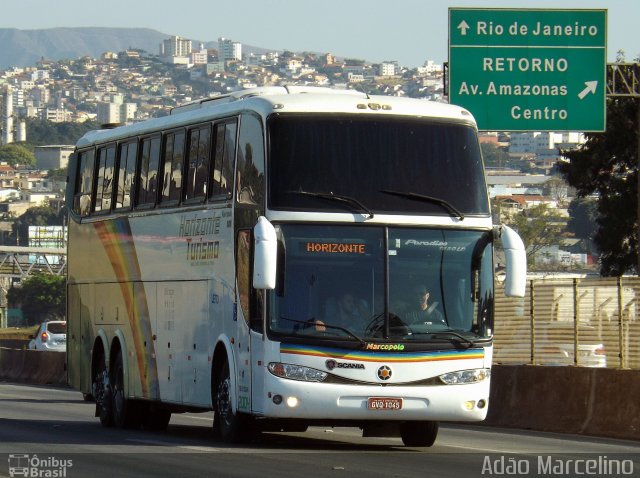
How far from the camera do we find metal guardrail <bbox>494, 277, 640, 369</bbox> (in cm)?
2388

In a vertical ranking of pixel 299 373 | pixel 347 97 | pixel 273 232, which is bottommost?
pixel 299 373

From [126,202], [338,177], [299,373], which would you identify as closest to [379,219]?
[338,177]

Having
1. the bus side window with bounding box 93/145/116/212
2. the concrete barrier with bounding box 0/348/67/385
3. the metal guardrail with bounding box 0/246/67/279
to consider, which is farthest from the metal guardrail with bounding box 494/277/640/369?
the metal guardrail with bounding box 0/246/67/279

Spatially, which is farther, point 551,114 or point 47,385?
point 47,385

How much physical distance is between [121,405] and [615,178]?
118ft

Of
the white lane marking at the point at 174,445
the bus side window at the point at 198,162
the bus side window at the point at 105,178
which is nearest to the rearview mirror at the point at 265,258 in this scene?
the white lane marking at the point at 174,445

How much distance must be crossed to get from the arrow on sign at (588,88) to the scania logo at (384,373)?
16648 millimetres

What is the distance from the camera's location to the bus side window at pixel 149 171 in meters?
21.2

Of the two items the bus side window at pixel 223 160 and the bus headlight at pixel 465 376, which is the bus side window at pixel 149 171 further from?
the bus headlight at pixel 465 376

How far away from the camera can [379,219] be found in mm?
17438

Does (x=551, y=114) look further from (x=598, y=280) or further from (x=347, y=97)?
(x=347, y=97)

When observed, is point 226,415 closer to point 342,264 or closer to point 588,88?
point 342,264

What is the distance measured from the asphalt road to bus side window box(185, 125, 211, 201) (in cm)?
284

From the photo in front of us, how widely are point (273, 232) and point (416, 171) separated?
189 cm
